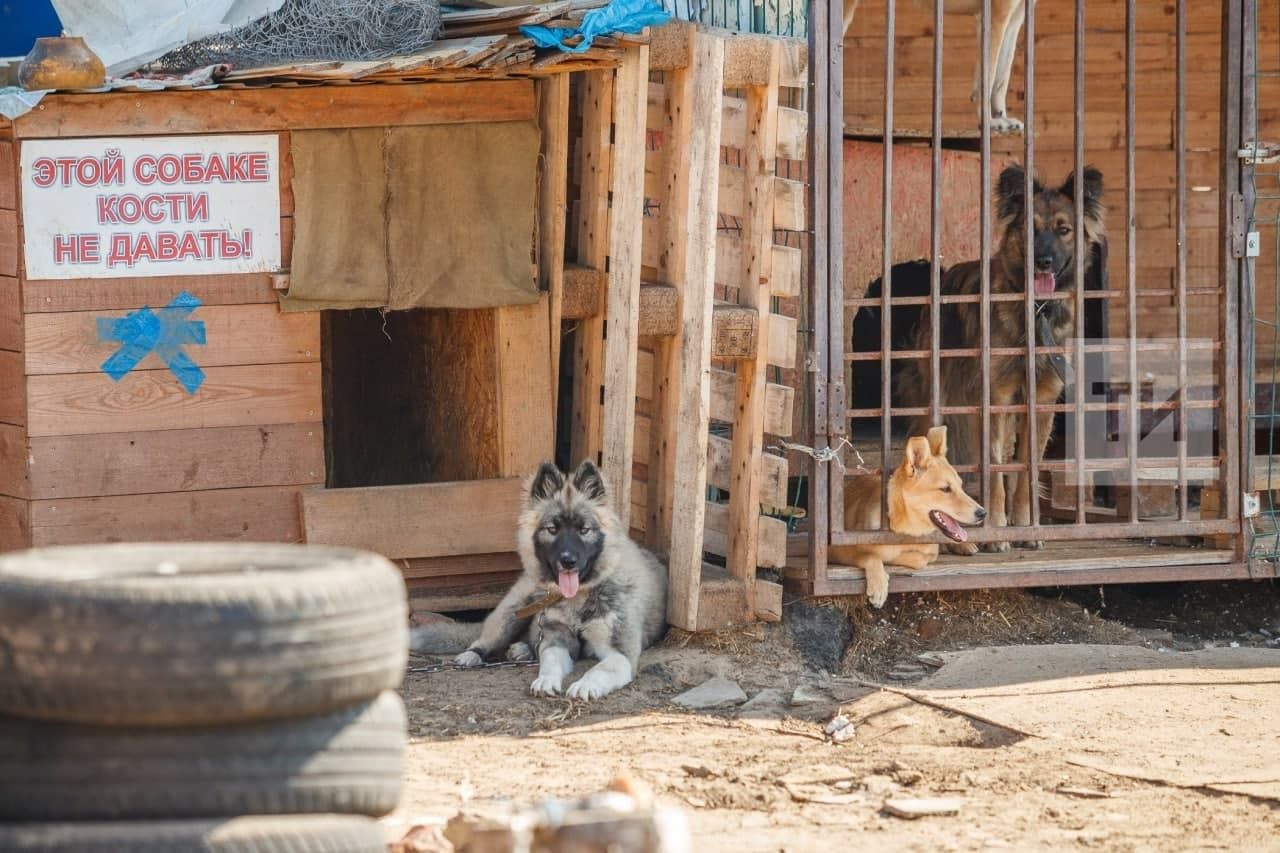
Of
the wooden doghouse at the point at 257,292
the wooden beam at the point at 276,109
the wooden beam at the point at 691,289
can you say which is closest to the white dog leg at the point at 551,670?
the wooden beam at the point at 691,289

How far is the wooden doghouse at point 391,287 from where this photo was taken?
731cm

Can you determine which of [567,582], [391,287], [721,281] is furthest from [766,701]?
[391,287]

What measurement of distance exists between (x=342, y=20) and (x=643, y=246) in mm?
1816

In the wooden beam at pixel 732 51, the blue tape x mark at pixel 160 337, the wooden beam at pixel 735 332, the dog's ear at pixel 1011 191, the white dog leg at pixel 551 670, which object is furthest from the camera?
the dog's ear at pixel 1011 191

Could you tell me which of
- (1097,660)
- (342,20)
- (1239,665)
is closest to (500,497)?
(342,20)

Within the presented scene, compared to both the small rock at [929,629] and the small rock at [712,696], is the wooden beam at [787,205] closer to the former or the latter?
the small rock at [712,696]

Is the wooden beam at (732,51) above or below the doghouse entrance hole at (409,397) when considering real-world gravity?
above

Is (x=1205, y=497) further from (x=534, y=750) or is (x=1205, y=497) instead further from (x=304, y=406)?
(x=304, y=406)

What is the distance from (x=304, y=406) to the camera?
25.6 ft

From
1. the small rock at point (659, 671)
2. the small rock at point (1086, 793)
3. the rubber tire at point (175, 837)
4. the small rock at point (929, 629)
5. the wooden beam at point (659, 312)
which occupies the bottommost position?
the small rock at point (1086, 793)

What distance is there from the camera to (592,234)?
807cm

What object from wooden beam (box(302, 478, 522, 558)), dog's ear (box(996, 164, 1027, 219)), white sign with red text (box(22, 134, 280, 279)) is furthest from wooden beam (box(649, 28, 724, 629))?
dog's ear (box(996, 164, 1027, 219))

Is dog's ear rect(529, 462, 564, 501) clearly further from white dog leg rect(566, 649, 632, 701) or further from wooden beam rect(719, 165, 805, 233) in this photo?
wooden beam rect(719, 165, 805, 233)

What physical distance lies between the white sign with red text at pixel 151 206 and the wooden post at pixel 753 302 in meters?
2.28
